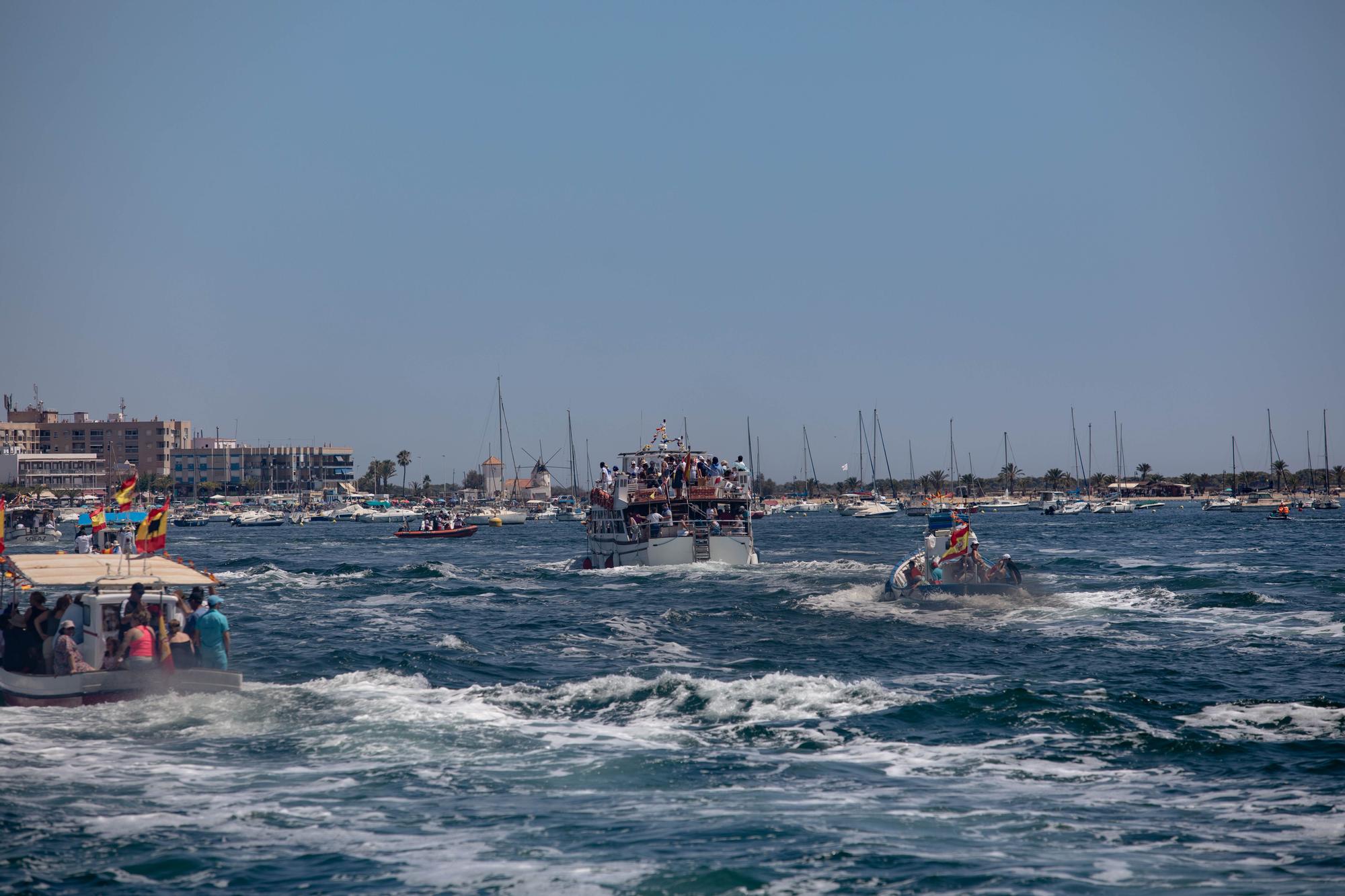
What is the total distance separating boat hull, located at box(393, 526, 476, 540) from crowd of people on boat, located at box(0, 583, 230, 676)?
285 feet

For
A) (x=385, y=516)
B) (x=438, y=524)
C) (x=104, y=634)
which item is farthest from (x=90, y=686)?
(x=385, y=516)

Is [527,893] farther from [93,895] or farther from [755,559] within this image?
[755,559]

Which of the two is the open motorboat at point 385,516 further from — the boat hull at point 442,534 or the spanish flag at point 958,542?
the spanish flag at point 958,542

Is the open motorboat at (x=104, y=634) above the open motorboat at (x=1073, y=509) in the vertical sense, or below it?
above

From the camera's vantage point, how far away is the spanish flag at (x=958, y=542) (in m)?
36.2

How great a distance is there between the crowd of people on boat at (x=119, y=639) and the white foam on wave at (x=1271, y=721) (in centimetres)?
1675

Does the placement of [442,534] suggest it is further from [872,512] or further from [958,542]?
[872,512]

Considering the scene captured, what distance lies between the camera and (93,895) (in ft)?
38.9

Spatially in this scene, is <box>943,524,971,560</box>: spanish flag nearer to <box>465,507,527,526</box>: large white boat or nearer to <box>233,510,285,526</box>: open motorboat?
<box>465,507,527,526</box>: large white boat

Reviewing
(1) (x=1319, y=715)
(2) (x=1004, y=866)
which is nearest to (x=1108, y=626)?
(1) (x=1319, y=715)

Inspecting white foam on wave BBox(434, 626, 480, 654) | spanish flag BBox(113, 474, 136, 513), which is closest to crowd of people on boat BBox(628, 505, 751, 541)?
white foam on wave BBox(434, 626, 480, 654)

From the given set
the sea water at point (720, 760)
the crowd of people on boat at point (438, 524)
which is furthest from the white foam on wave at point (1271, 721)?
the crowd of people on boat at point (438, 524)

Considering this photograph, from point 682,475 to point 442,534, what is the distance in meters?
57.9

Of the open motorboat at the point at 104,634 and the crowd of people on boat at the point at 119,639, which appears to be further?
the crowd of people on boat at the point at 119,639
